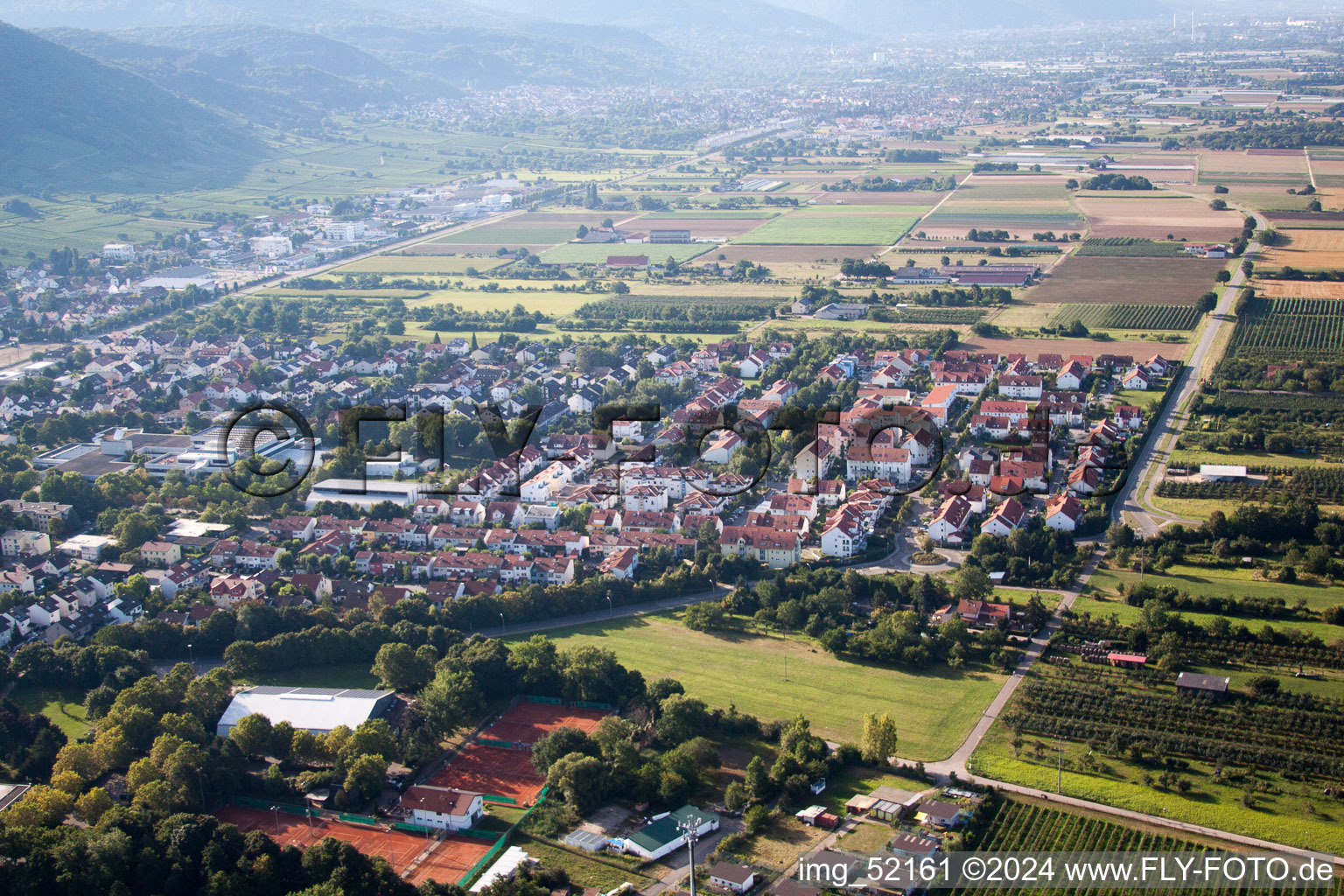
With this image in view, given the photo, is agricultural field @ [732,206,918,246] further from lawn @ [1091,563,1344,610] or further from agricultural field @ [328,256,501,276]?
lawn @ [1091,563,1344,610]

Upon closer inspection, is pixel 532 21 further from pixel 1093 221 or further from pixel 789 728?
pixel 789 728

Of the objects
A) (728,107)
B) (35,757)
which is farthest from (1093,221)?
(728,107)

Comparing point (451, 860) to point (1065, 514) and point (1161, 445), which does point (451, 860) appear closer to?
point (1065, 514)

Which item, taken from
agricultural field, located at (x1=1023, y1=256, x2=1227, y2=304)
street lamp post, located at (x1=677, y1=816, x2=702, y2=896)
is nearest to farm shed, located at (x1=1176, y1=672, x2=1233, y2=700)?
street lamp post, located at (x1=677, y1=816, x2=702, y2=896)

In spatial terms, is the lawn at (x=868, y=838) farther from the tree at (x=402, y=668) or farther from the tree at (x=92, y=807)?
the tree at (x=92, y=807)

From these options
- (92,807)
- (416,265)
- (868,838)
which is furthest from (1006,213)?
(92,807)

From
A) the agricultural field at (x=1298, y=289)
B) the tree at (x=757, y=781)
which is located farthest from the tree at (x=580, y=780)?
the agricultural field at (x=1298, y=289)
